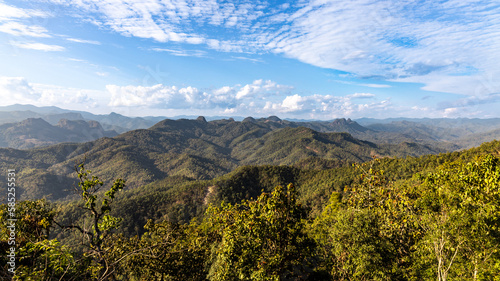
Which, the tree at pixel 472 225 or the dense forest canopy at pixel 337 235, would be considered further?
the tree at pixel 472 225

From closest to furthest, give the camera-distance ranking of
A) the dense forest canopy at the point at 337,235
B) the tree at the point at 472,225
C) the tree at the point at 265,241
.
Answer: the dense forest canopy at the point at 337,235, the tree at the point at 472,225, the tree at the point at 265,241

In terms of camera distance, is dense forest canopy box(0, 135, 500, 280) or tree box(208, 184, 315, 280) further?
tree box(208, 184, 315, 280)

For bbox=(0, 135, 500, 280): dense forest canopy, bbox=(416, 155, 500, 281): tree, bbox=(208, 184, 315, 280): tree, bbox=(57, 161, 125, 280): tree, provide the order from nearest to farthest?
bbox=(57, 161, 125, 280): tree → bbox=(0, 135, 500, 280): dense forest canopy → bbox=(416, 155, 500, 281): tree → bbox=(208, 184, 315, 280): tree

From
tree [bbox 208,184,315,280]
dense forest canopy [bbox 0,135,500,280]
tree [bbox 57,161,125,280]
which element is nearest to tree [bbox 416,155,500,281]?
dense forest canopy [bbox 0,135,500,280]

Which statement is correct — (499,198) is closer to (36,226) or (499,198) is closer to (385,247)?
(385,247)

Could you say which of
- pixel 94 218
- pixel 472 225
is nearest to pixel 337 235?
pixel 472 225

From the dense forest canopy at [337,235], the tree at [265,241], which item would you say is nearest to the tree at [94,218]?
the dense forest canopy at [337,235]

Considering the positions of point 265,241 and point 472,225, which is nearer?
point 472,225

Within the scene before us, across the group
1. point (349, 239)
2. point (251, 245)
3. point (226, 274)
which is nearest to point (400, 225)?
point (349, 239)

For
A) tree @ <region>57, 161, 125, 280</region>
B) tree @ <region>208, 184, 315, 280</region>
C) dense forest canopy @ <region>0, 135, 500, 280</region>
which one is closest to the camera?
tree @ <region>57, 161, 125, 280</region>

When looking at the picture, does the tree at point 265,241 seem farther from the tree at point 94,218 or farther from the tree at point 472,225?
the tree at point 472,225

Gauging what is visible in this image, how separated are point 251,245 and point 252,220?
177 cm

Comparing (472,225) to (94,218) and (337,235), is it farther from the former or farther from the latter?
(94,218)

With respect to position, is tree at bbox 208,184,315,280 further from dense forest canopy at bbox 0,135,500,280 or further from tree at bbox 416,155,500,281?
tree at bbox 416,155,500,281
